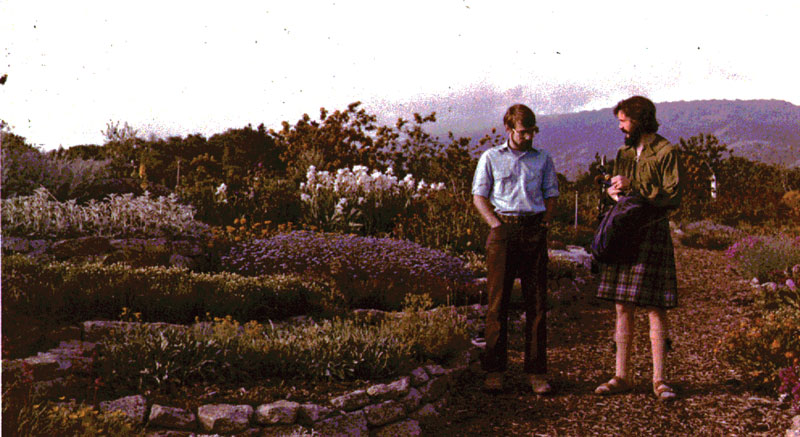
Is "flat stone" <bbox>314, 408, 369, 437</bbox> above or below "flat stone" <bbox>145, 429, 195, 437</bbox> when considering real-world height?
below

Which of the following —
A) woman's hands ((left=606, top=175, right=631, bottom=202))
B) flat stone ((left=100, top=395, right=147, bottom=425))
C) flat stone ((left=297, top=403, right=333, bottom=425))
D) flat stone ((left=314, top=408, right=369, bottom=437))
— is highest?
woman's hands ((left=606, top=175, right=631, bottom=202))

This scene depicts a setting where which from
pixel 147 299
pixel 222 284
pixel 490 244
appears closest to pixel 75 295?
pixel 147 299

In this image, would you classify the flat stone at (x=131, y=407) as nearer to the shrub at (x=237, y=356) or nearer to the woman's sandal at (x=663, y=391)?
the shrub at (x=237, y=356)

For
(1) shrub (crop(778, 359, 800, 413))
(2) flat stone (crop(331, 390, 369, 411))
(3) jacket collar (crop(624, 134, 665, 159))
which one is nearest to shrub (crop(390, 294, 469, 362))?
(2) flat stone (crop(331, 390, 369, 411))

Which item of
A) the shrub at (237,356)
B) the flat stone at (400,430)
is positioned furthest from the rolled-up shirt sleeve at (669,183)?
the flat stone at (400,430)

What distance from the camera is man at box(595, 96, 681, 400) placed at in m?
4.68

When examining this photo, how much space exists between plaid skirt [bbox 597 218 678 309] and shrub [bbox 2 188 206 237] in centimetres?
604

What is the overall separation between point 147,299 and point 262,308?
3.54ft

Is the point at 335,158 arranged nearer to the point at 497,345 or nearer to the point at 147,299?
the point at 147,299

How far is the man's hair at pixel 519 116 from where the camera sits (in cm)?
484

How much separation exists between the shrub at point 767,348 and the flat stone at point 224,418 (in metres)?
4.02

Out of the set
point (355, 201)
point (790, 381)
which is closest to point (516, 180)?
point (790, 381)

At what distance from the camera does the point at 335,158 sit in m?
16.5

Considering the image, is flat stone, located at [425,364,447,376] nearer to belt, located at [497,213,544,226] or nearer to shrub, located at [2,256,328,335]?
belt, located at [497,213,544,226]
